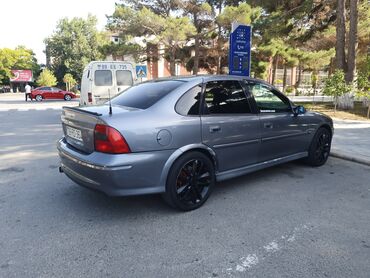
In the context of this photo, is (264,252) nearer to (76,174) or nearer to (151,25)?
(76,174)

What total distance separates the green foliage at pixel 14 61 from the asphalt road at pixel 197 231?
2728 inches

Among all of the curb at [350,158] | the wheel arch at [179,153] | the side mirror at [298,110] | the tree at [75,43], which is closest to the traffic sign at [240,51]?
the curb at [350,158]

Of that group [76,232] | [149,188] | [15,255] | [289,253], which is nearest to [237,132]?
[149,188]

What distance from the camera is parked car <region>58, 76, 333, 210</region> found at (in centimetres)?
339

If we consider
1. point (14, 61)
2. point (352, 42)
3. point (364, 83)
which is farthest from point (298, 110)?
point (14, 61)

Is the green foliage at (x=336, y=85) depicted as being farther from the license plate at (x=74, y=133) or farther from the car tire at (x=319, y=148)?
the license plate at (x=74, y=133)

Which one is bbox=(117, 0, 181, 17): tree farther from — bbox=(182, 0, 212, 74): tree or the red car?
the red car

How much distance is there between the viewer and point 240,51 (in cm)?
919

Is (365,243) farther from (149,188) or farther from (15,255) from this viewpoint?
(15,255)

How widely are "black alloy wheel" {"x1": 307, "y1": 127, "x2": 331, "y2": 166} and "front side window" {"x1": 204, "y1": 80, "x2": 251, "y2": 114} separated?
182 centimetres

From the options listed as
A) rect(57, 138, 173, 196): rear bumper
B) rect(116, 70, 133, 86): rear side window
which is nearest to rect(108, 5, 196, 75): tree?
rect(116, 70, 133, 86): rear side window

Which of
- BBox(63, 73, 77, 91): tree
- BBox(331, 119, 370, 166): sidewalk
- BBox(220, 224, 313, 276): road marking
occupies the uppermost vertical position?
BBox(63, 73, 77, 91): tree

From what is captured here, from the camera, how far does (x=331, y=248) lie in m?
3.03

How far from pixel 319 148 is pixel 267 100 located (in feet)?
5.45
